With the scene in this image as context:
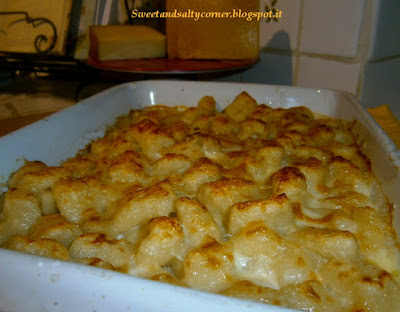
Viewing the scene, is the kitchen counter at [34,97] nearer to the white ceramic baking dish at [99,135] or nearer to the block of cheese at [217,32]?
the white ceramic baking dish at [99,135]

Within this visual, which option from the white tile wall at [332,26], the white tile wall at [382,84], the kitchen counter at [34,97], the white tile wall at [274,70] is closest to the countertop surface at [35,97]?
the kitchen counter at [34,97]

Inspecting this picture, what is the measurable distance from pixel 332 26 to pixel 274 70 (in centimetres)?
26

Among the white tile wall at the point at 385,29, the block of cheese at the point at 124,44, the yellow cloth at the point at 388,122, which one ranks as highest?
the white tile wall at the point at 385,29

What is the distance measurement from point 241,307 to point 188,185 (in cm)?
35

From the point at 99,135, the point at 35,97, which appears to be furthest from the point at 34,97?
the point at 99,135

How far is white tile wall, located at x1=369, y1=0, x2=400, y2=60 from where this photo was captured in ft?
3.81

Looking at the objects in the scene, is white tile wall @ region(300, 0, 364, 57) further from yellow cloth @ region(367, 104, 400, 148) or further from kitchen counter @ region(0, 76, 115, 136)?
kitchen counter @ region(0, 76, 115, 136)

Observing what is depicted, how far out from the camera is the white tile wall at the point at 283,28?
1.32 metres

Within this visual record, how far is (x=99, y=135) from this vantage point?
0.97m

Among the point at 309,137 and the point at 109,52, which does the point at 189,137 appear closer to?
the point at 309,137

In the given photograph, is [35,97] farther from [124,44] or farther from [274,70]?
[274,70]

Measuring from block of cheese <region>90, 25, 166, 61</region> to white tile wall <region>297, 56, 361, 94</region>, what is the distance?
0.48 meters

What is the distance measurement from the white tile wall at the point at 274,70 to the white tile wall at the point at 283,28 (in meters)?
0.04

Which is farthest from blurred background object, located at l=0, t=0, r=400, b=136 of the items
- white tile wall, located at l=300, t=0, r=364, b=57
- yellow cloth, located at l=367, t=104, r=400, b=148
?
yellow cloth, located at l=367, t=104, r=400, b=148
